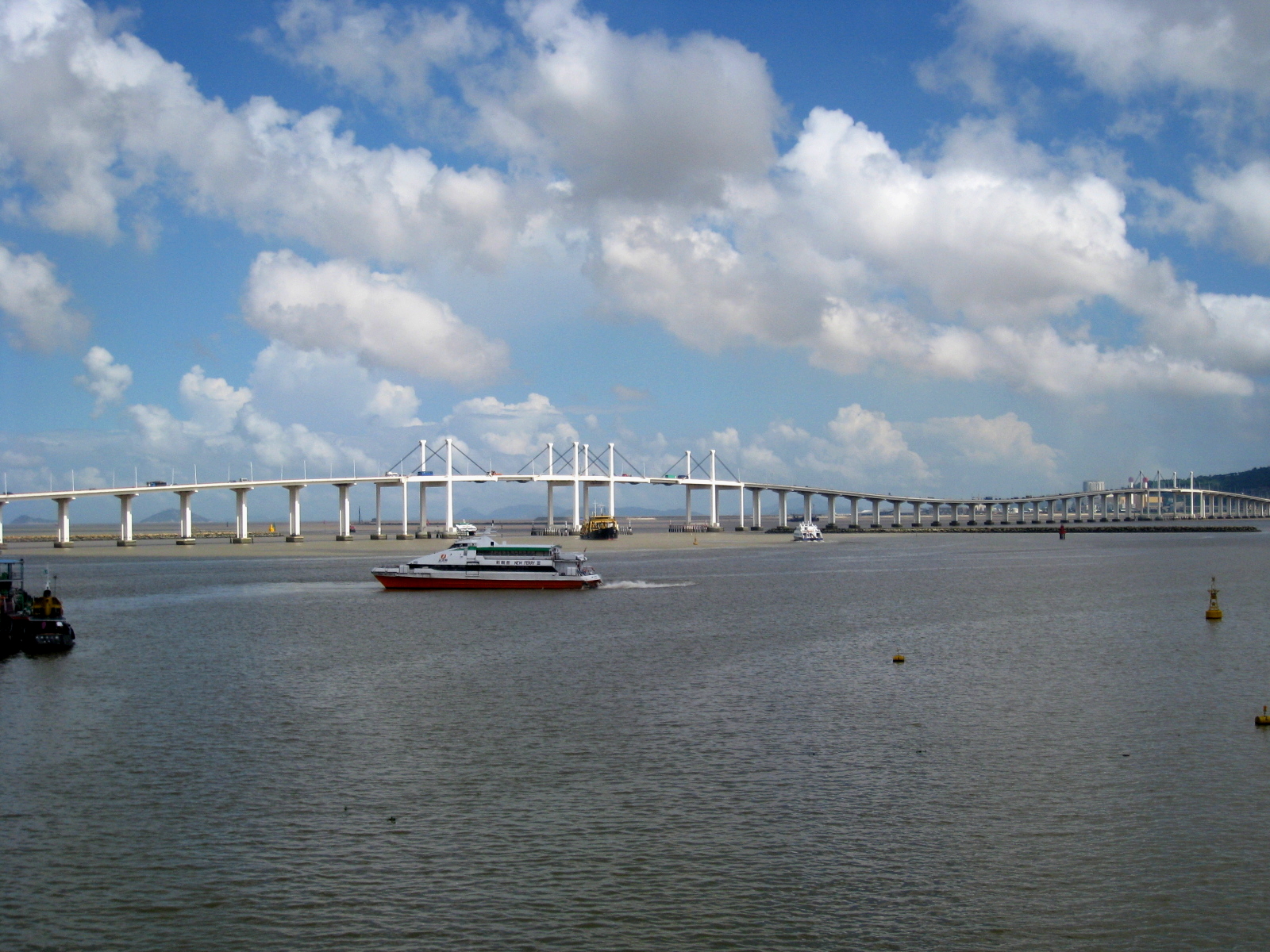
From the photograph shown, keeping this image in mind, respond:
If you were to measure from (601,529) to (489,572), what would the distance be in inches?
3650

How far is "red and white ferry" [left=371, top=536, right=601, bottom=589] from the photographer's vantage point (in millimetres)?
65375

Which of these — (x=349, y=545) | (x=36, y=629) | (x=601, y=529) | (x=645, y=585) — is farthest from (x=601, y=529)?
(x=36, y=629)

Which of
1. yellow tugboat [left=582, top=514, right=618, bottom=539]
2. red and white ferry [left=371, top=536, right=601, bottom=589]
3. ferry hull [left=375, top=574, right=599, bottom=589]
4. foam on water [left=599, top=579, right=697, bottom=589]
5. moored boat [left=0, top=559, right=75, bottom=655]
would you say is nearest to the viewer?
moored boat [left=0, top=559, right=75, bottom=655]

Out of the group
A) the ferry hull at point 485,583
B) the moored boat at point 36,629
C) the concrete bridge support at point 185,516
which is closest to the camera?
the moored boat at point 36,629

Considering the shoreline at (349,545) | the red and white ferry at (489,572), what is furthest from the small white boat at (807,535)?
the red and white ferry at (489,572)

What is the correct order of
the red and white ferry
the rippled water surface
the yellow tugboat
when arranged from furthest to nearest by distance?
the yellow tugboat, the red and white ferry, the rippled water surface

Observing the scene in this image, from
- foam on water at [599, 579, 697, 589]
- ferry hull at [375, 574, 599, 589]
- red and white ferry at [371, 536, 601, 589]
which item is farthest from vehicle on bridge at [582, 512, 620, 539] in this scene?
ferry hull at [375, 574, 599, 589]

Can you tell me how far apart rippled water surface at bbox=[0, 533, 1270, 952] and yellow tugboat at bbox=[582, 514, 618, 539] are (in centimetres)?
11709

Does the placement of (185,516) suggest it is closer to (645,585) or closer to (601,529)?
(601,529)

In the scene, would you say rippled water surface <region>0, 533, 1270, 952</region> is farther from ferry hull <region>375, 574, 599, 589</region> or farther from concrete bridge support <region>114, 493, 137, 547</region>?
concrete bridge support <region>114, 493, 137, 547</region>

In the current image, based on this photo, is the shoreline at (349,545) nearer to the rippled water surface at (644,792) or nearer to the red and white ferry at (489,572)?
the red and white ferry at (489,572)

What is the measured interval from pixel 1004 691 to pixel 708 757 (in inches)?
412

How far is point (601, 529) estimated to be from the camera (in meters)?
159

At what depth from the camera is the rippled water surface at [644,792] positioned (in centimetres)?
1305
